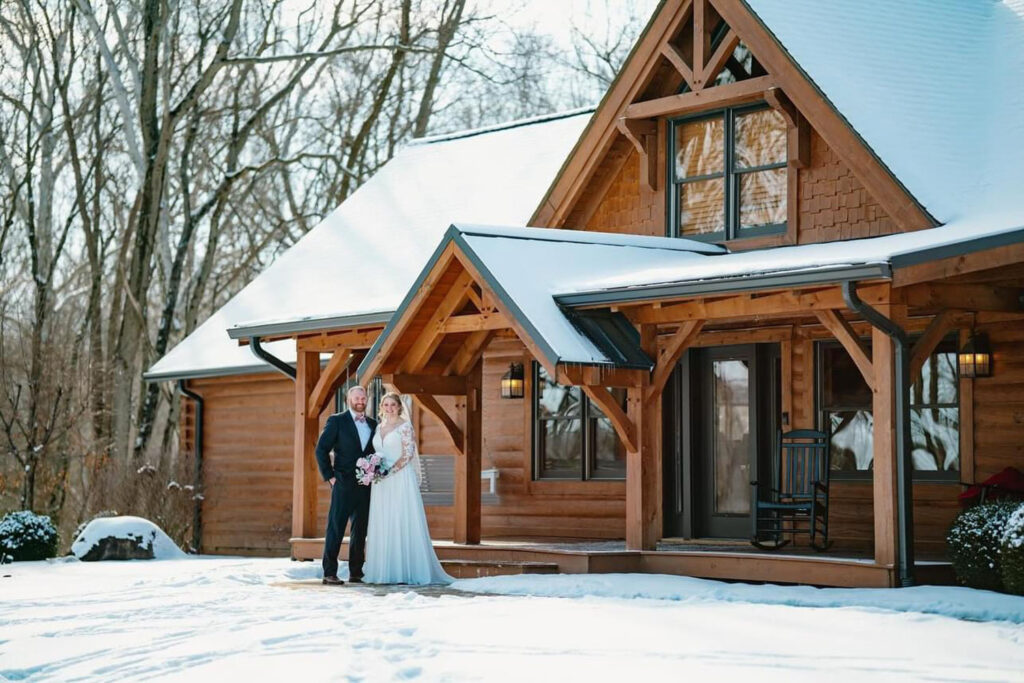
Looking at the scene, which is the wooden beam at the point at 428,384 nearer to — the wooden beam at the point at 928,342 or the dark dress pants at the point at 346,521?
the dark dress pants at the point at 346,521

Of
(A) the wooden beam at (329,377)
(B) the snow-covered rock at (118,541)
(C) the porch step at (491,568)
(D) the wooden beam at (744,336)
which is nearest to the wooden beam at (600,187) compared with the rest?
(D) the wooden beam at (744,336)

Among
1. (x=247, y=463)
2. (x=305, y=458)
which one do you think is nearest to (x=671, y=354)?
(x=305, y=458)

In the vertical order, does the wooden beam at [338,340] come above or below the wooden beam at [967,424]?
above

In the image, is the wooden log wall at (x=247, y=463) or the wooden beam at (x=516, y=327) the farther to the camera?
the wooden log wall at (x=247, y=463)

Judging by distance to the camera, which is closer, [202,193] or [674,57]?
[674,57]

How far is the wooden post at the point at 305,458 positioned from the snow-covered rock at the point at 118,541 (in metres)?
1.97

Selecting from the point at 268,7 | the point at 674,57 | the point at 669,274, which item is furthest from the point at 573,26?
the point at 669,274

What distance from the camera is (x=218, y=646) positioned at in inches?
362

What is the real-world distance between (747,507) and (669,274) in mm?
3643

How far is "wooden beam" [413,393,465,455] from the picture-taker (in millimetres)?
14641

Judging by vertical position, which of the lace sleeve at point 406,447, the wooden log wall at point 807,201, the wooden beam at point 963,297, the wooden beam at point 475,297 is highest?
the wooden log wall at point 807,201

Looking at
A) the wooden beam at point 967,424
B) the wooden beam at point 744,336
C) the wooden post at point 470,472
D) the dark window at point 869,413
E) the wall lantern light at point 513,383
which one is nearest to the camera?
the wooden beam at point 967,424

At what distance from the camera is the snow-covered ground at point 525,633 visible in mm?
8219

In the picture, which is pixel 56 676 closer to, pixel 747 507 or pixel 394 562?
pixel 394 562
